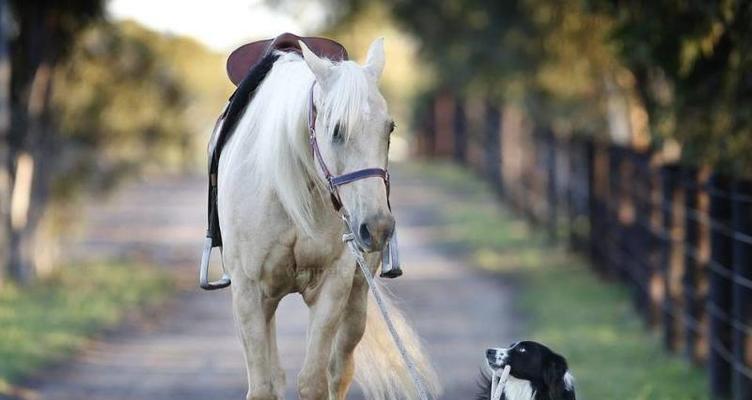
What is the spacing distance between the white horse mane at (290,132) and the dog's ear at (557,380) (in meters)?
1.26

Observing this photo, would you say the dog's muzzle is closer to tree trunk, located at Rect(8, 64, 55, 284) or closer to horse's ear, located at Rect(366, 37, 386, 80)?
horse's ear, located at Rect(366, 37, 386, 80)

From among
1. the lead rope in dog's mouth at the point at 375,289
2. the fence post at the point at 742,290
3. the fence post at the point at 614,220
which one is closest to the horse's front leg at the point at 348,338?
the lead rope in dog's mouth at the point at 375,289

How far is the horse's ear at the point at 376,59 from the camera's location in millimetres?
6992

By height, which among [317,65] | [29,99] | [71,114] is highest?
[317,65]

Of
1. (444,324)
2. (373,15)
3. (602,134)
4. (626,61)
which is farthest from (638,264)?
(373,15)

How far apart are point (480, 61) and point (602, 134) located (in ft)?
9.50

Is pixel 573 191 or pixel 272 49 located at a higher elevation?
pixel 272 49

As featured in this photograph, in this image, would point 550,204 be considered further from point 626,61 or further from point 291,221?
point 291,221

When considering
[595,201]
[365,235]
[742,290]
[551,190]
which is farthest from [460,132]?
[365,235]

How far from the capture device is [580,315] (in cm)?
1547

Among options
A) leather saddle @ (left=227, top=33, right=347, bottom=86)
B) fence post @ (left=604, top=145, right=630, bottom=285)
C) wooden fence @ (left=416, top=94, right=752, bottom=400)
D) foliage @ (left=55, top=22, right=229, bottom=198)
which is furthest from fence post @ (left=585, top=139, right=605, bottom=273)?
leather saddle @ (left=227, top=33, right=347, bottom=86)

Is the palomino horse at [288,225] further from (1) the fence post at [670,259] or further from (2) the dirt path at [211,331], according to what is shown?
(1) the fence post at [670,259]

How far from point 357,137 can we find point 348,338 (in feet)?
4.97

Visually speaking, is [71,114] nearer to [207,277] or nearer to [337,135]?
[207,277]
